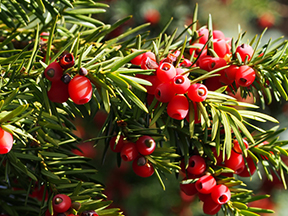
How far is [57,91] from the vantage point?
1.37ft

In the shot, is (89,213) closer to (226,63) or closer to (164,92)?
(164,92)

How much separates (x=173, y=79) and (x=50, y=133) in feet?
0.87

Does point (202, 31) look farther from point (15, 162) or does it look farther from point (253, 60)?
point (15, 162)

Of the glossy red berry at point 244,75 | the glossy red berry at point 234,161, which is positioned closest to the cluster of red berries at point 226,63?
the glossy red berry at point 244,75

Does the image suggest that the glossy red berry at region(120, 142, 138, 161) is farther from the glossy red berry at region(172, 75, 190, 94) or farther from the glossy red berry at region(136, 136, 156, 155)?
the glossy red berry at region(172, 75, 190, 94)

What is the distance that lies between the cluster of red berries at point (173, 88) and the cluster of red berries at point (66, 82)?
0.33 feet

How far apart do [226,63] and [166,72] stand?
0.13m

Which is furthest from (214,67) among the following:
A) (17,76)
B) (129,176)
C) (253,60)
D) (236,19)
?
(236,19)

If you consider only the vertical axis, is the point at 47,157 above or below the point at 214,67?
below

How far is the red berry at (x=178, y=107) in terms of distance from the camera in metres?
0.44

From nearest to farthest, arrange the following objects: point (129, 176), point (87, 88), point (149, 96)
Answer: point (87, 88)
point (149, 96)
point (129, 176)

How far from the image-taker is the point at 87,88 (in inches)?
15.7

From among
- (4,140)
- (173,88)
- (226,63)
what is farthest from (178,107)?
(4,140)

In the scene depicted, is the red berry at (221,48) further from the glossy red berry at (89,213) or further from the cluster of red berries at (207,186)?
the glossy red berry at (89,213)
